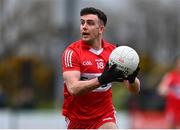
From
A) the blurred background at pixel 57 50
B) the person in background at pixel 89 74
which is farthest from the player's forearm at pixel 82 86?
the blurred background at pixel 57 50

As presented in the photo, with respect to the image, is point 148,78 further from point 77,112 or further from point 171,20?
point 77,112

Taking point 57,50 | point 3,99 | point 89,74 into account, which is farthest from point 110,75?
point 57,50

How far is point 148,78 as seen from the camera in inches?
1245

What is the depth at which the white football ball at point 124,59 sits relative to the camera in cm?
958

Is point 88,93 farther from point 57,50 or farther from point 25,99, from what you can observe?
point 57,50

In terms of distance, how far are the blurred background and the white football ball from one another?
33.6 ft

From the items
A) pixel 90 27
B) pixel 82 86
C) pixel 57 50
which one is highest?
pixel 90 27

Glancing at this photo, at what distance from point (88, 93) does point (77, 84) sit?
0.50 metres

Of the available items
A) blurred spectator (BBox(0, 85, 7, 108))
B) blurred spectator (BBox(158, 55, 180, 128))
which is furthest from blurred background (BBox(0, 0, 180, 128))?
blurred spectator (BBox(158, 55, 180, 128))

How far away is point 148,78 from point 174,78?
47.7ft

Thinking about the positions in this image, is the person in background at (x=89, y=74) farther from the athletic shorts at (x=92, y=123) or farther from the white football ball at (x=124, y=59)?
the white football ball at (x=124, y=59)

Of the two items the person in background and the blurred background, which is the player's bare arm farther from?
the blurred background

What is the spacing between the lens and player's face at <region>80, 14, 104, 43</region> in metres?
10.2

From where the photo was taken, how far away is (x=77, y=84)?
9.78 m
